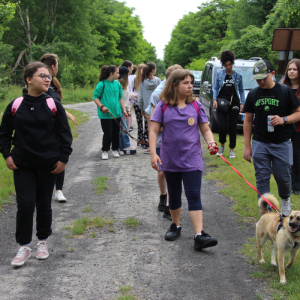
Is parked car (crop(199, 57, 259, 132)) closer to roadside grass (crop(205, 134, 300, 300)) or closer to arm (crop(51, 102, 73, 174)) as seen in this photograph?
roadside grass (crop(205, 134, 300, 300))

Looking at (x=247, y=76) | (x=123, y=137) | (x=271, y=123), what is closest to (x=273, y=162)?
(x=271, y=123)

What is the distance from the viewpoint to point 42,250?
399cm

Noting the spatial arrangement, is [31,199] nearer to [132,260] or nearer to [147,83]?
[132,260]

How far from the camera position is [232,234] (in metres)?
4.67

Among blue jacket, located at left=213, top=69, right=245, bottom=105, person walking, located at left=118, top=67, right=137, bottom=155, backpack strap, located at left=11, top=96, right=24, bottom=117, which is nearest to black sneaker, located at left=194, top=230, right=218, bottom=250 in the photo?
backpack strap, located at left=11, top=96, right=24, bottom=117

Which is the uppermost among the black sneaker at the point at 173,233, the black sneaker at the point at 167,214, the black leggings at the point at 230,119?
the black leggings at the point at 230,119

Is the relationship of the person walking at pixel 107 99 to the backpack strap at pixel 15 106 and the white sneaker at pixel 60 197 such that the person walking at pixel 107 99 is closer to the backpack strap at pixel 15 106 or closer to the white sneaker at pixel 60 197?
the white sneaker at pixel 60 197

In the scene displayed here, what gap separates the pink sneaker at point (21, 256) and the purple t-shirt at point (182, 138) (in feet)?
5.58

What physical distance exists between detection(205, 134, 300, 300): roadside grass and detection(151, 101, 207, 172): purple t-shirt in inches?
44.1

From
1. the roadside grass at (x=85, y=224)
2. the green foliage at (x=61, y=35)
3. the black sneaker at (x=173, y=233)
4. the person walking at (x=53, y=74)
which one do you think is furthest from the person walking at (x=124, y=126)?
the green foliage at (x=61, y=35)

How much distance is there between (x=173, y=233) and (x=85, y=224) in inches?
47.1

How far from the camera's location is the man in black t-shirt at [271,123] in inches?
171

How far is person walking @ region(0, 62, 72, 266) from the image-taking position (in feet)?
12.3

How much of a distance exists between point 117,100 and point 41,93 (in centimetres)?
527
